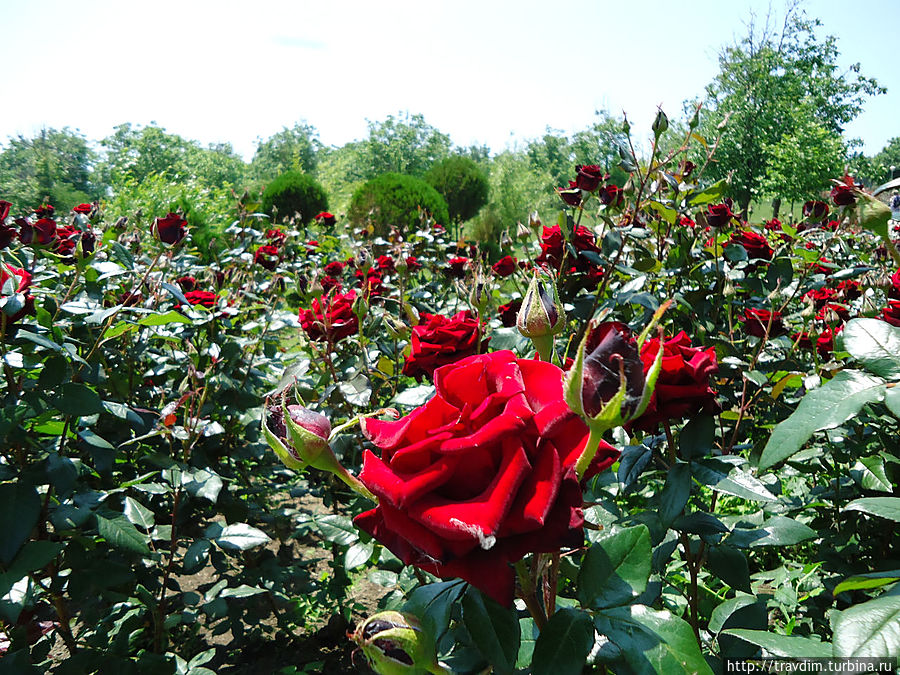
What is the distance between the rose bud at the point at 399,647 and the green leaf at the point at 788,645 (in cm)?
29

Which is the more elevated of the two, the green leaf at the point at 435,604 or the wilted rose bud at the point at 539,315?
the wilted rose bud at the point at 539,315

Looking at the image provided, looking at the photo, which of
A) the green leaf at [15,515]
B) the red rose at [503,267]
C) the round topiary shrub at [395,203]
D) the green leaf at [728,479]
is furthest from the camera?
the round topiary shrub at [395,203]

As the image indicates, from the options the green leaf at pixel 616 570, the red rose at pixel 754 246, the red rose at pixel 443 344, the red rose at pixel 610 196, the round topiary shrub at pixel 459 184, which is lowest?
the green leaf at pixel 616 570

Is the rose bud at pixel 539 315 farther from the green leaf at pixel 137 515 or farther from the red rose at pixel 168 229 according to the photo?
the red rose at pixel 168 229

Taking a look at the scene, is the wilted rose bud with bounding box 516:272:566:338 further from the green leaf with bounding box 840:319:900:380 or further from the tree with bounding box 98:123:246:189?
the tree with bounding box 98:123:246:189

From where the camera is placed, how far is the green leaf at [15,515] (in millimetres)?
950

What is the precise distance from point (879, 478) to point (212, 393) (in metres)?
1.80

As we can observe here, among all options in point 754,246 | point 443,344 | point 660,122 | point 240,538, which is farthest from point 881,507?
point 754,246

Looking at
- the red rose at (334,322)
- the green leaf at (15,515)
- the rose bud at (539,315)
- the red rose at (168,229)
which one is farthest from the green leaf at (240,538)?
the rose bud at (539,315)

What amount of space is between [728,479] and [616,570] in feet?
0.98

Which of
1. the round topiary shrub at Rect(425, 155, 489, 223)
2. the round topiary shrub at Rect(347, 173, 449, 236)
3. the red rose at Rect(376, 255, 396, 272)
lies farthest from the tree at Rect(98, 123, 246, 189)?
the red rose at Rect(376, 255, 396, 272)

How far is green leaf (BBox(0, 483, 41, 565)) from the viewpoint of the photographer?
95 cm

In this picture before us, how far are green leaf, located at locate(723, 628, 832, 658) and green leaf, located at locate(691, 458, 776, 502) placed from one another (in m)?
0.18

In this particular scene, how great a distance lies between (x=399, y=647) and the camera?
51 centimetres
